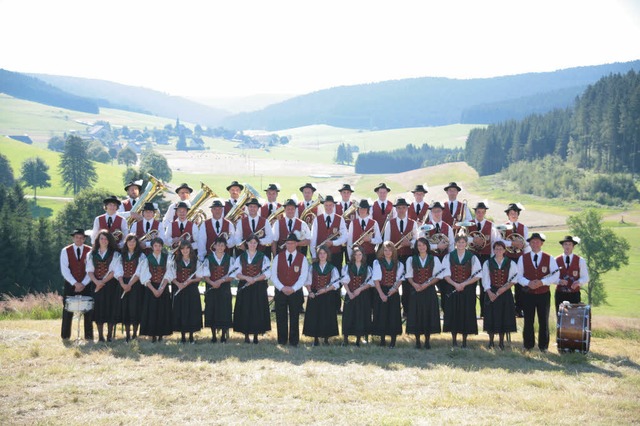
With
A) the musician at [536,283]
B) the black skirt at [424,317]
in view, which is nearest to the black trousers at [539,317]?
the musician at [536,283]

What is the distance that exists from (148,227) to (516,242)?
7534mm

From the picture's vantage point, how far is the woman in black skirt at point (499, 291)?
1280cm

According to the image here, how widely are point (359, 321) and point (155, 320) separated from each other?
402cm

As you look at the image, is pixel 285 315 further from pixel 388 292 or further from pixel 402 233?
pixel 402 233

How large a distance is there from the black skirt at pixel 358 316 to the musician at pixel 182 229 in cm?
345

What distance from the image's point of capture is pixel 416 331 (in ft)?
42.0

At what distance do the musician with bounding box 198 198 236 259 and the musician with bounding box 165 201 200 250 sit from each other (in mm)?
124

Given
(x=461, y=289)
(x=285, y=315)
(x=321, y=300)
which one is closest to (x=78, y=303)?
(x=285, y=315)

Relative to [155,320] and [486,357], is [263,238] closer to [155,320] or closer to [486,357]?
[155,320]

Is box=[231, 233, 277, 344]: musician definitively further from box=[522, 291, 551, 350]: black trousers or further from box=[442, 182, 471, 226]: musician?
box=[522, 291, 551, 350]: black trousers

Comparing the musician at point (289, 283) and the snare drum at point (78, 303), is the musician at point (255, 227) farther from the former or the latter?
the snare drum at point (78, 303)

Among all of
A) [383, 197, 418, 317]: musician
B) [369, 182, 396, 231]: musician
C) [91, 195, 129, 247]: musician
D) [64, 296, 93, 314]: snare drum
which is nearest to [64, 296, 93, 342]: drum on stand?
[64, 296, 93, 314]: snare drum

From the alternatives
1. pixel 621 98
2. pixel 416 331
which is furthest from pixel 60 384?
pixel 621 98

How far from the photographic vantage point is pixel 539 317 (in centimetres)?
1296
